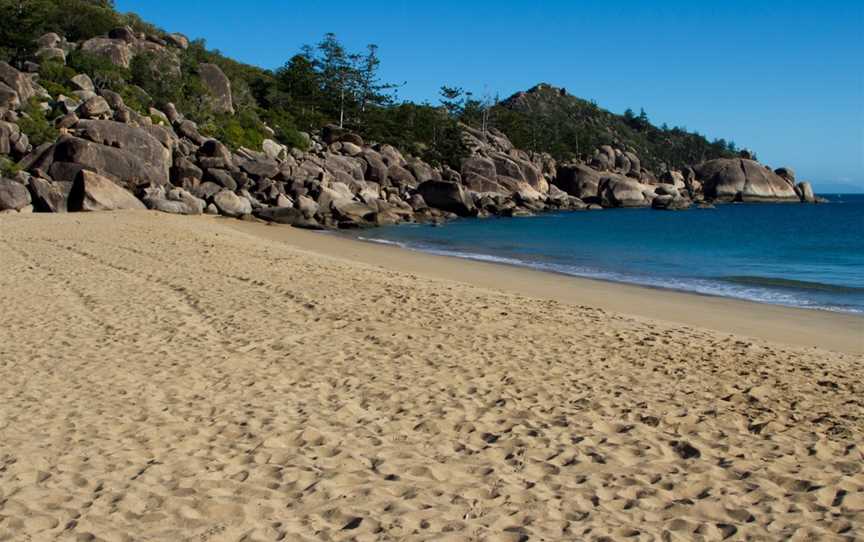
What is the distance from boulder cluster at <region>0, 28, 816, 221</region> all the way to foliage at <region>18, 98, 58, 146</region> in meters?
0.49

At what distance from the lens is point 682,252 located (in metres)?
34.5

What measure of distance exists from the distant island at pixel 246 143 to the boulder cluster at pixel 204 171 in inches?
4.0

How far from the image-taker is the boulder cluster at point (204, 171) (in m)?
33.5

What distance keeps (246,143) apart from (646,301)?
40814 mm

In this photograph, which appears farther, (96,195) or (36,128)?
(36,128)

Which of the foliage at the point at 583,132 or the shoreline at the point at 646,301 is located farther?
the foliage at the point at 583,132

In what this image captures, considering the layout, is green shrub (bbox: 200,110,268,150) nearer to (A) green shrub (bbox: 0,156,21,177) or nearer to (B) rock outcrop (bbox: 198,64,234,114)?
(B) rock outcrop (bbox: 198,64,234,114)

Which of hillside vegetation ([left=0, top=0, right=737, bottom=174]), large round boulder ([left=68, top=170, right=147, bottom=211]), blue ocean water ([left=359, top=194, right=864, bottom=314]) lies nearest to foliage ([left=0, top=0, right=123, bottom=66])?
hillside vegetation ([left=0, top=0, right=737, bottom=174])

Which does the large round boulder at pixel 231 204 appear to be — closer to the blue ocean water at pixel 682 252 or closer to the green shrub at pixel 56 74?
the blue ocean water at pixel 682 252

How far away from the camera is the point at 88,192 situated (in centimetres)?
3172

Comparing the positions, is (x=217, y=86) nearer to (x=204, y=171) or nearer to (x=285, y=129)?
(x=285, y=129)

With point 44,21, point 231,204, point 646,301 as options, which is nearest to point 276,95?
point 44,21

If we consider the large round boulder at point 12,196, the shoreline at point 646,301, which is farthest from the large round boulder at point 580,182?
the large round boulder at point 12,196

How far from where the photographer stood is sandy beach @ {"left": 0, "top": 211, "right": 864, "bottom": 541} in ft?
17.3
